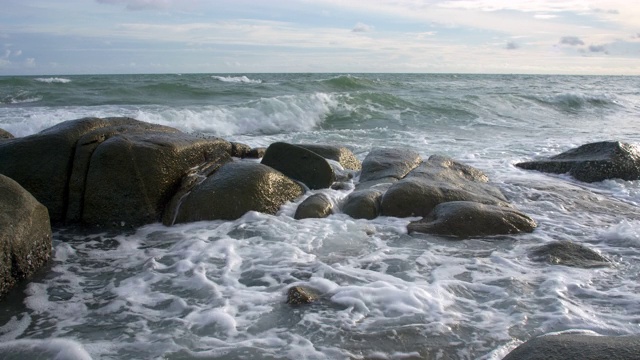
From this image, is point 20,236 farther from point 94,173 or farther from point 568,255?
point 568,255

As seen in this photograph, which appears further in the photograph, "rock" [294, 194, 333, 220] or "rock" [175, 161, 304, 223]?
"rock" [294, 194, 333, 220]

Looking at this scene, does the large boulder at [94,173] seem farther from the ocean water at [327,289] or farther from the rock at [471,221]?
the rock at [471,221]

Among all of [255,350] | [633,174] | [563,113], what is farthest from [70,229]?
[563,113]

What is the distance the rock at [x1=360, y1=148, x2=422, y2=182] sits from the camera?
776cm

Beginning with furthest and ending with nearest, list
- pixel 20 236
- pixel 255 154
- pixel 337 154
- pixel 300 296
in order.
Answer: pixel 337 154 → pixel 255 154 → pixel 20 236 → pixel 300 296

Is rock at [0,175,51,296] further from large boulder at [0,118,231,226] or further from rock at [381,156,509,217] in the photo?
rock at [381,156,509,217]

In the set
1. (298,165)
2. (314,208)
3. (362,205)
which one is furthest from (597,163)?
(314,208)

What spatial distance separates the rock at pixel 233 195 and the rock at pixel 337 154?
2.09m

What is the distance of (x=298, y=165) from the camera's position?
7250 millimetres

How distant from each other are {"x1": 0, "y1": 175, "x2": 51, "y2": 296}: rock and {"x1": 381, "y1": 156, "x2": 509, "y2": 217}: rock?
11.6 feet

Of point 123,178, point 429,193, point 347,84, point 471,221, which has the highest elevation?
point 347,84

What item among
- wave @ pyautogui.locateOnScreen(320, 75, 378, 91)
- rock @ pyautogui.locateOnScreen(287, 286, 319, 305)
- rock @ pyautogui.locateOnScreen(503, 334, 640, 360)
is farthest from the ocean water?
wave @ pyautogui.locateOnScreen(320, 75, 378, 91)

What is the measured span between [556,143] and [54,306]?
11.5 metres

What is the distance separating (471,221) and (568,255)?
1039mm
